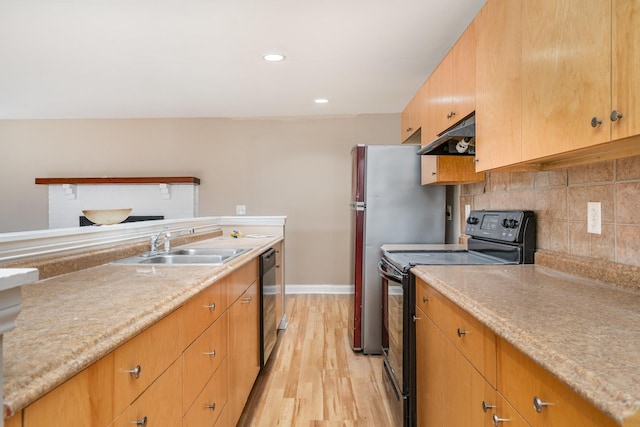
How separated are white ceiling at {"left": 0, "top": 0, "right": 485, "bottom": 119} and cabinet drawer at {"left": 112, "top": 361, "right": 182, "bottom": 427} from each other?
2091mm

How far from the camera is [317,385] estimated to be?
2434 mm

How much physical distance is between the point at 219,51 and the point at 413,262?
2.22 metres

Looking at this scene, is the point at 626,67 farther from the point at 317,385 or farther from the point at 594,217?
the point at 317,385

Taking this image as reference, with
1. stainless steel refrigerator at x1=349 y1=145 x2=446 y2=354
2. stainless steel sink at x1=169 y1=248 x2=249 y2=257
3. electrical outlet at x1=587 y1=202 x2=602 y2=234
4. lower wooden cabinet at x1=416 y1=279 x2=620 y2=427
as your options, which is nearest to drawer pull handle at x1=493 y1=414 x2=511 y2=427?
lower wooden cabinet at x1=416 y1=279 x2=620 y2=427

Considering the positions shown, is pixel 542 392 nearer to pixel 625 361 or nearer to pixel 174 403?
pixel 625 361

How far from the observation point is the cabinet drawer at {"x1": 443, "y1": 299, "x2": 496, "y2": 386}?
1.00 metres

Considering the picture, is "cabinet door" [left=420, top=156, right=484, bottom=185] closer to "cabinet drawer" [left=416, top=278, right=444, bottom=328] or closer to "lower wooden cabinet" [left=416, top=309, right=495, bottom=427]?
"cabinet drawer" [left=416, top=278, right=444, bottom=328]

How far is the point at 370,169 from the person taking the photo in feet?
9.45

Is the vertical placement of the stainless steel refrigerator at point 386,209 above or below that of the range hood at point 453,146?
below

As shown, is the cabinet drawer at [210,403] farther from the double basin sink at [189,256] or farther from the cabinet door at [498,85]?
the cabinet door at [498,85]

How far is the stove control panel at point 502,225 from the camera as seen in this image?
1.74 meters

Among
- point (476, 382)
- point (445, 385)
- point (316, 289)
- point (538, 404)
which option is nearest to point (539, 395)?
point (538, 404)

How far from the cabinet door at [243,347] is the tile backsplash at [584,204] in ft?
4.81

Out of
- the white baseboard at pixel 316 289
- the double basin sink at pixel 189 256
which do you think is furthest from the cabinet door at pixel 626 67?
the white baseboard at pixel 316 289
